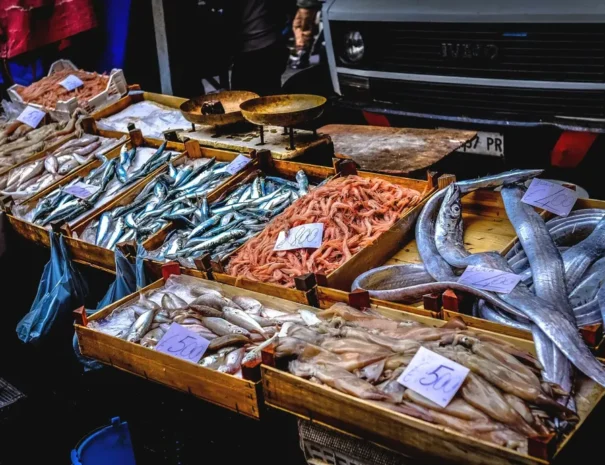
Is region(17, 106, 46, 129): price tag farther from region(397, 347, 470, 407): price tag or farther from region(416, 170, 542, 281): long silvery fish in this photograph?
region(397, 347, 470, 407): price tag

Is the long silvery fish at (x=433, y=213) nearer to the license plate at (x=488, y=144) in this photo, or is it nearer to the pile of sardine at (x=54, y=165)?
the license plate at (x=488, y=144)

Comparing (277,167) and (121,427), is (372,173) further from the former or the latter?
(121,427)

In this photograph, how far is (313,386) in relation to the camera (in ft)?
8.63

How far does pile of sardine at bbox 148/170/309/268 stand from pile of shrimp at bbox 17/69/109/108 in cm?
274

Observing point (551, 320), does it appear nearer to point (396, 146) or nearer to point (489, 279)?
point (489, 279)

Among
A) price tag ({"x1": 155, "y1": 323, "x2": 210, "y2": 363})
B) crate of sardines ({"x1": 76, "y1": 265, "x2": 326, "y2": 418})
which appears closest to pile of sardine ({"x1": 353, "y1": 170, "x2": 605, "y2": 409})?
crate of sardines ({"x1": 76, "y1": 265, "x2": 326, "y2": 418})

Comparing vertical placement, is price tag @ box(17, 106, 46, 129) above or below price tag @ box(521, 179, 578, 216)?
below

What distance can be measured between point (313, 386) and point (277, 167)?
253 centimetres

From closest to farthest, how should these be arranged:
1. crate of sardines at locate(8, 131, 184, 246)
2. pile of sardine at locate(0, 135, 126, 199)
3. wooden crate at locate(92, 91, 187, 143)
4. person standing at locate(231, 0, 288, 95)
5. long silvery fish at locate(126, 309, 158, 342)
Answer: long silvery fish at locate(126, 309, 158, 342)
crate of sardines at locate(8, 131, 184, 246)
pile of sardine at locate(0, 135, 126, 199)
wooden crate at locate(92, 91, 187, 143)
person standing at locate(231, 0, 288, 95)

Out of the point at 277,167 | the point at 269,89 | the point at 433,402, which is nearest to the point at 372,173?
the point at 277,167

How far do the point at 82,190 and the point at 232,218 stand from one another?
1384mm

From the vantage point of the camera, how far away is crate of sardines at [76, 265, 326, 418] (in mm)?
2967

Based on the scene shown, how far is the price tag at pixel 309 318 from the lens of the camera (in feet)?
10.4

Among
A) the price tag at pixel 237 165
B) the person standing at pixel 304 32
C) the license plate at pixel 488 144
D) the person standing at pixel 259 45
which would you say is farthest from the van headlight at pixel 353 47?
the person standing at pixel 304 32
